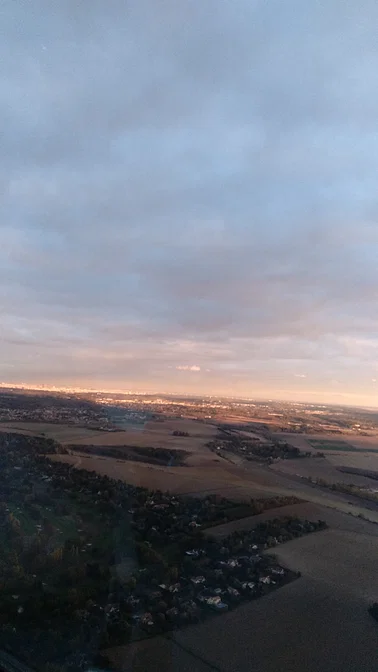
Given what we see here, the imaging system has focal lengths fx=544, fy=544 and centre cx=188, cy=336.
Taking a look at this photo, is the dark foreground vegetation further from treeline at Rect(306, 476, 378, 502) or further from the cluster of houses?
treeline at Rect(306, 476, 378, 502)

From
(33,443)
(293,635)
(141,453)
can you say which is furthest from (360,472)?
(293,635)

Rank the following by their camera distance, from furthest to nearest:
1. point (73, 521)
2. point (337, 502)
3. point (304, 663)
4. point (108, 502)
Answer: point (337, 502) → point (108, 502) → point (73, 521) → point (304, 663)

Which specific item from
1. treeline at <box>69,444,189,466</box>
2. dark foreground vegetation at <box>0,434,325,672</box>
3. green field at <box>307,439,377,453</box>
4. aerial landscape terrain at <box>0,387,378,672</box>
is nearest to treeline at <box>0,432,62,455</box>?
aerial landscape terrain at <box>0,387,378,672</box>

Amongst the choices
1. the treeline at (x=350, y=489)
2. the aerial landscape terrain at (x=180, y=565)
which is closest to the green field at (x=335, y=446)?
the aerial landscape terrain at (x=180, y=565)

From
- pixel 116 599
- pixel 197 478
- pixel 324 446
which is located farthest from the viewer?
pixel 324 446

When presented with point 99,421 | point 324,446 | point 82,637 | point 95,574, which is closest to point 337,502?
point 95,574

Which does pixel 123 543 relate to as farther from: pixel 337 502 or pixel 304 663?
pixel 337 502

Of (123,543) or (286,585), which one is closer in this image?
(286,585)
